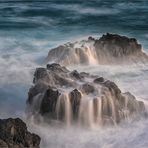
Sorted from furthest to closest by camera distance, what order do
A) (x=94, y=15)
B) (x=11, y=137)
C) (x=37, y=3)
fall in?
(x=37, y=3)
(x=94, y=15)
(x=11, y=137)

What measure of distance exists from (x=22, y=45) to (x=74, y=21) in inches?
478

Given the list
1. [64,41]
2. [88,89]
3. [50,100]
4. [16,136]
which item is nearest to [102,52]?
[64,41]

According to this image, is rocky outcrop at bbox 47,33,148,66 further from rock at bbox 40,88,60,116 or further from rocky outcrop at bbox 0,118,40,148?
rocky outcrop at bbox 0,118,40,148

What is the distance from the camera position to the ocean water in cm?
2794

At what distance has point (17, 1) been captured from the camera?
73000 mm

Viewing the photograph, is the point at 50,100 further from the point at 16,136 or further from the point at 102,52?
the point at 102,52

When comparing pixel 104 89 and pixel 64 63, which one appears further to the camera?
pixel 64 63

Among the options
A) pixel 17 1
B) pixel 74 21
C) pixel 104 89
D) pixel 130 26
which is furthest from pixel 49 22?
pixel 104 89

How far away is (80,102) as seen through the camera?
29.0 metres

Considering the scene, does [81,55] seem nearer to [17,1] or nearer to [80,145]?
[80,145]

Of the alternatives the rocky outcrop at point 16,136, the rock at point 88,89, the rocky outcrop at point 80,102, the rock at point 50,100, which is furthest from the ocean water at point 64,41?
the rock at point 88,89

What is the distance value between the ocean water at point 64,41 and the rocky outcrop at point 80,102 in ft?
2.88

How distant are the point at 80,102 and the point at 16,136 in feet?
19.2

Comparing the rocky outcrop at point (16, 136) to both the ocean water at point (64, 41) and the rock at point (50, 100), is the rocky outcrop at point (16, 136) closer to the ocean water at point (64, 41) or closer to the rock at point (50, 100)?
the ocean water at point (64, 41)
